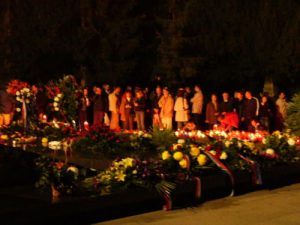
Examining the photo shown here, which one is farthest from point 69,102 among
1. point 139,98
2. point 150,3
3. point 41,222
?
point 150,3

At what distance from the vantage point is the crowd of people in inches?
748

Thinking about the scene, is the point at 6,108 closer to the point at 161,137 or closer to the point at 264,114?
the point at 161,137

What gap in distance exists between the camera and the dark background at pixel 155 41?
24062 mm

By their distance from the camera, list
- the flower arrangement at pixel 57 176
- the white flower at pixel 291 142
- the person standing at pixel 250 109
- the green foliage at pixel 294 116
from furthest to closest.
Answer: the person standing at pixel 250 109 < the green foliage at pixel 294 116 < the white flower at pixel 291 142 < the flower arrangement at pixel 57 176

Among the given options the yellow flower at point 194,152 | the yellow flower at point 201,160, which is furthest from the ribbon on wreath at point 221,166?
the yellow flower at point 194,152

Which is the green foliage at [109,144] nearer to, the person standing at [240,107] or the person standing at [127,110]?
the person standing at [240,107]

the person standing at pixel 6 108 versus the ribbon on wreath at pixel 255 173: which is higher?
the person standing at pixel 6 108

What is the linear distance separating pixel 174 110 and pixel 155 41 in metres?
7.77

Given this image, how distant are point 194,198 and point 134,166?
3.85 ft

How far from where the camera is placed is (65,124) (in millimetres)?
17484

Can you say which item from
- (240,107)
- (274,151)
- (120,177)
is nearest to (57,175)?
(120,177)

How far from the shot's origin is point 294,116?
17688mm

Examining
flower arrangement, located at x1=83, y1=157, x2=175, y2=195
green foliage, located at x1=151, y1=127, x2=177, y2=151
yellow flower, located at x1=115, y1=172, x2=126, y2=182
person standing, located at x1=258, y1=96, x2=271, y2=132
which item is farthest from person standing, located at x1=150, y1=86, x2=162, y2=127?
yellow flower, located at x1=115, y1=172, x2=126, y2=182

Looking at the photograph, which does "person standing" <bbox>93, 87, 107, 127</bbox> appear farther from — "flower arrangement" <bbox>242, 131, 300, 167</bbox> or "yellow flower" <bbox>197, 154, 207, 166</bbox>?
"yellow flower" <bbox>197, 154, 207, 166</bbox>
